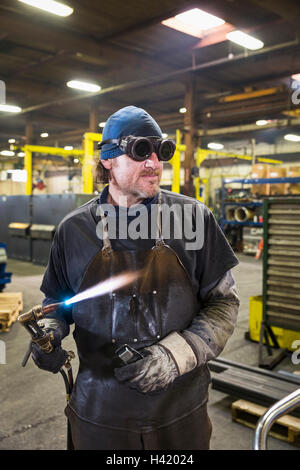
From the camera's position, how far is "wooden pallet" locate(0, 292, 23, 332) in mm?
5512

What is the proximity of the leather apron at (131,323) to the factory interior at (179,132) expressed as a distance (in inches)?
10.8

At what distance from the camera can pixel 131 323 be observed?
1.48 meters

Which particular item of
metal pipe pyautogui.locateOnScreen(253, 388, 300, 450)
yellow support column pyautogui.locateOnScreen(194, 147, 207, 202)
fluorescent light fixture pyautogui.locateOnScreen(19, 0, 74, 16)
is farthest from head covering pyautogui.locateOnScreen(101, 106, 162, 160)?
yellow support column pyautogui.locateOnScreen(194, 147, 207, 202)

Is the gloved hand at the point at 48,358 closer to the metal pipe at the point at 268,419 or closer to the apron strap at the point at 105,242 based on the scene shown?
the apron strap at the point at 105,242

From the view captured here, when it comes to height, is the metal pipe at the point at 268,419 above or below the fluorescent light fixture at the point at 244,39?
below

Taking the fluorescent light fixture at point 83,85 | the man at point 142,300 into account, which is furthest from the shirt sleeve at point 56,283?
the fluorescent light fixture at point 83,85

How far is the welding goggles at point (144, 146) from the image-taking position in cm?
150

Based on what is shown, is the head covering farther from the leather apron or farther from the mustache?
the leather apron

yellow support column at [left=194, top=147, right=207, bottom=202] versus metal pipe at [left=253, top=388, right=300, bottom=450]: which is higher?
yellow support column at [left=194, top=147, right=207, bottom=202]

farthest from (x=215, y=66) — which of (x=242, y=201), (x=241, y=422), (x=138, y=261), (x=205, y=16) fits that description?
(x=138, y=261)

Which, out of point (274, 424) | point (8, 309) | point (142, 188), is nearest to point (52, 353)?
point (142, 188)

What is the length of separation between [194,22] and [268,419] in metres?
7.89

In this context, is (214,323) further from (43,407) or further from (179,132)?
(179,132)

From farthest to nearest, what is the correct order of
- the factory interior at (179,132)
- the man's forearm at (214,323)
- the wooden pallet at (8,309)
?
the wooden pallet at (8,309), the factory interior at (179,132), the man's forearm at (214,323)
